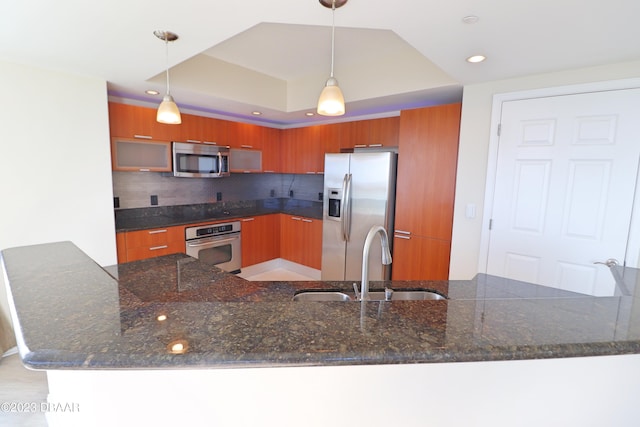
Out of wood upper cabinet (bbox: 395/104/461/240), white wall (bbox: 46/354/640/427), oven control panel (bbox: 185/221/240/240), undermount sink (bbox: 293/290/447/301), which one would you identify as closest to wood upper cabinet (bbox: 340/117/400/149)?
wood upper cabinet (bbox: 395/104/461/240)

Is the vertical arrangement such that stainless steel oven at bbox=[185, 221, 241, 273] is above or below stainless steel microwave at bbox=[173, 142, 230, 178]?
below

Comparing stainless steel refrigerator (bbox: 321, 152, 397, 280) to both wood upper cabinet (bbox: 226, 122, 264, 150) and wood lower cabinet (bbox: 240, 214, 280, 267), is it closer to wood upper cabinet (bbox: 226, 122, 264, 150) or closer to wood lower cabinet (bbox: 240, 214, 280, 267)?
wood lower cabinet (bbox: 240, 214, 280, 267)

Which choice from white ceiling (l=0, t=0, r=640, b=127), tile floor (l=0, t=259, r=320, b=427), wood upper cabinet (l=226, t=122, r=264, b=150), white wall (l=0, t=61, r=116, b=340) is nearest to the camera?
white ceiling (l=0, t=0, r=640, b=127)

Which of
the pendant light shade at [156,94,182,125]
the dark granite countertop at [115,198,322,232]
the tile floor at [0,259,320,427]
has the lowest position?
the tile floor at [0,259,320,427]

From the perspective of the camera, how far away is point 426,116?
9.32 feet

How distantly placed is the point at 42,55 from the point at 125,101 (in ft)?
3.82

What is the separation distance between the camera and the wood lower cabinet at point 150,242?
9.45ft

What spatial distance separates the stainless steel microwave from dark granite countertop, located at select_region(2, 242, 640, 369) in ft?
8.34

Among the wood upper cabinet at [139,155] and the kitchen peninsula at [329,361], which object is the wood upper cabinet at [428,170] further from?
the wood upper cabinet at [139,155]

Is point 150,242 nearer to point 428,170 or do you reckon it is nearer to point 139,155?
point 139,155

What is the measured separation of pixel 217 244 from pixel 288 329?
3181mm

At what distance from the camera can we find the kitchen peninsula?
2.08ft

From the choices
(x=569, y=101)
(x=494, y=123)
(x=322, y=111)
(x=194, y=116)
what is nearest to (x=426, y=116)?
(x=494, y=123)

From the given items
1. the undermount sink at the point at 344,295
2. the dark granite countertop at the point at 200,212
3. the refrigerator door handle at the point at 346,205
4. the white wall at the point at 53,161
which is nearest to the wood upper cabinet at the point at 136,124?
the white wall at the point at 53,161
